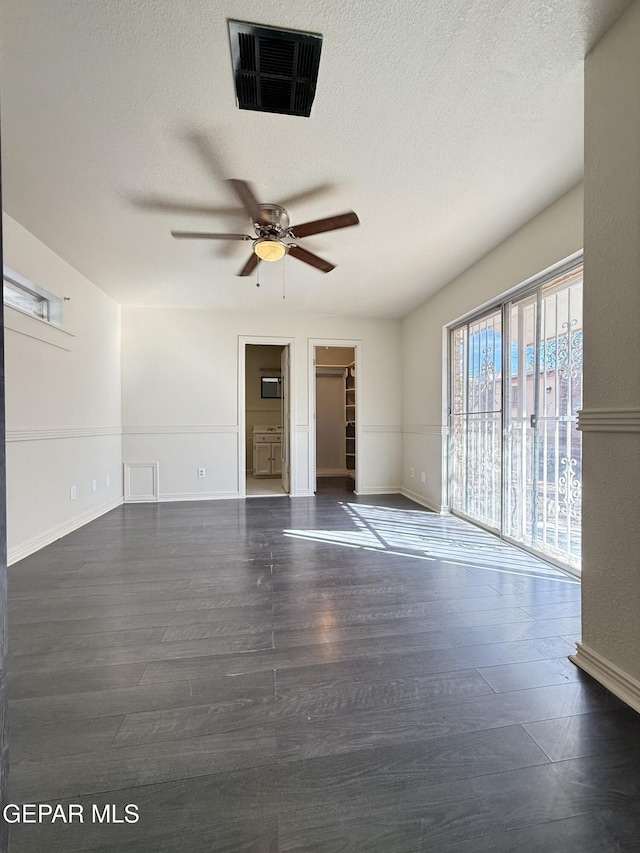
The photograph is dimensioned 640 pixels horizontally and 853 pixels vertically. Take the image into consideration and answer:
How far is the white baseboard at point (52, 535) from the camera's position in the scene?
2.61 meters

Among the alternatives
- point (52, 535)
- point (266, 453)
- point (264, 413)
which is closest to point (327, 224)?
point (52, 535)

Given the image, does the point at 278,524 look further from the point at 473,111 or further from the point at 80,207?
the point at 473,111

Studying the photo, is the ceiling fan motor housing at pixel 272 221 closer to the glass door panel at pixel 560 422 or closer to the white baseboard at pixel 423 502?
the glass door panel at pixel 560 422

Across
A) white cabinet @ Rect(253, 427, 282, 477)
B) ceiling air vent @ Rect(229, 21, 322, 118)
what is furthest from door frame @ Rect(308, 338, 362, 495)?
ceiling air vent @ Rect(229, 21, 322, 118)

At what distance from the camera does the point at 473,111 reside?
1700mm

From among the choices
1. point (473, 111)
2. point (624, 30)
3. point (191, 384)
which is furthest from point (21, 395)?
point (624, 30)

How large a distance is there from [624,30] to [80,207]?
290 centimetres

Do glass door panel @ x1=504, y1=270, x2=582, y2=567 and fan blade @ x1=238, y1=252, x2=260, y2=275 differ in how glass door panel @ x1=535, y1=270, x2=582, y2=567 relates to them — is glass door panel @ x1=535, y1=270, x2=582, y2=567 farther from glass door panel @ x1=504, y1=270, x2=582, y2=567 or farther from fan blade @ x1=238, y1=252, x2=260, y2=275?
fan blade @ x1=238, y1=252, x2=260, y2=275

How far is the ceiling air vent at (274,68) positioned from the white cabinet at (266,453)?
5.13m

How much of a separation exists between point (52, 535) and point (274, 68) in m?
3.50

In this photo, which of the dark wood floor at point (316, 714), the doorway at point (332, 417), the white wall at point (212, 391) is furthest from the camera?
the doorway at point (332, 417)

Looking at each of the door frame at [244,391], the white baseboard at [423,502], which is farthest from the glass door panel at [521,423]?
the door frame at [244,391]

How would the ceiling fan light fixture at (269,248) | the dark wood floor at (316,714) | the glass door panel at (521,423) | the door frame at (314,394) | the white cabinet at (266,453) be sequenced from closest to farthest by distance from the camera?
the dark wood floor at (316,714) → the ceiling fan light fixture at (269,248) → the glass door panel at (521,423) → the door frame at (314,394) → the white cabinet at (266,453)

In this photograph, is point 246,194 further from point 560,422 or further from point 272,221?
point 560,422
